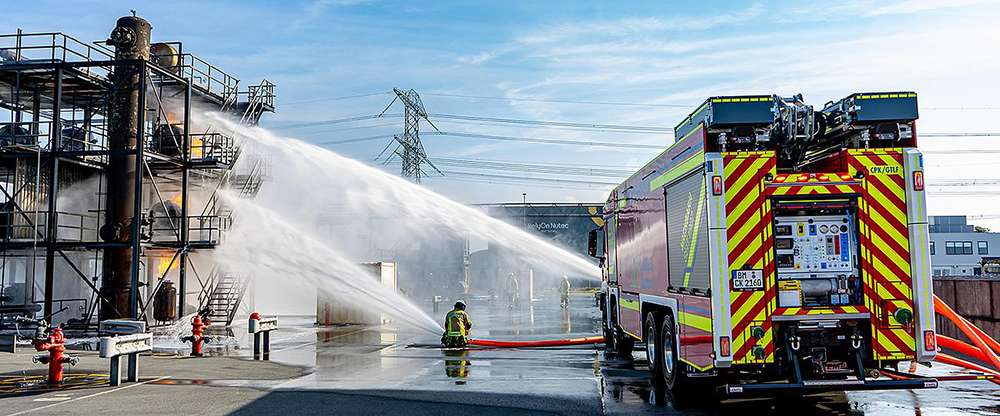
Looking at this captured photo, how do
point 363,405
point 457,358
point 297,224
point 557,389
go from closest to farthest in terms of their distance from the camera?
point 363,405 < point 557,389 < point 457,358 < point 297,224

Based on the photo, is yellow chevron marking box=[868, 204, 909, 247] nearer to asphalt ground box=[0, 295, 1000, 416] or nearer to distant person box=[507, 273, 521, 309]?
asphalt ground box=[0, 295, 1000, 416]

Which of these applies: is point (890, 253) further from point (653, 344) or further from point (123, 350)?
point (123, 350)

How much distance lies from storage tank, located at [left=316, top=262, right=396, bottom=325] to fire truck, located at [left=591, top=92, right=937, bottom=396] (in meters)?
18.3

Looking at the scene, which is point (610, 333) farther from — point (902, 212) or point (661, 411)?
point (902, 212)

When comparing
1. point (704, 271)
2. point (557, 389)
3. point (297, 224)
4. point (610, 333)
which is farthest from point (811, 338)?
point (297, 224)

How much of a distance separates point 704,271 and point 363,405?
484 centimetres

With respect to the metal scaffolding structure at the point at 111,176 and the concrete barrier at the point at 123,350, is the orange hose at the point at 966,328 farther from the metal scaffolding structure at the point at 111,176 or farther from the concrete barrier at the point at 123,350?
the metal scaffolding structure at the point at 111,176

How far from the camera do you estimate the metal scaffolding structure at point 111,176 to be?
22.9m

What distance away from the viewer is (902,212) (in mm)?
8836

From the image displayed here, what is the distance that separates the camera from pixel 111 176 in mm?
23750

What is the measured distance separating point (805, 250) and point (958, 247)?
7808 cm

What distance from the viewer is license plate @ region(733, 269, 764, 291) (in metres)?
8.60

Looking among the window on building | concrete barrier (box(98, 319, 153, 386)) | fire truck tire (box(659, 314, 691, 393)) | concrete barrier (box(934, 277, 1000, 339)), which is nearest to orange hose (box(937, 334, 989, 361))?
concrete barrier (box(934, 277, 1000, 339))

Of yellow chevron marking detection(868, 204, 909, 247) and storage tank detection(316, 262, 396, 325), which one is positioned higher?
yellow chevron marking detection(868, 204, 909, 247)
